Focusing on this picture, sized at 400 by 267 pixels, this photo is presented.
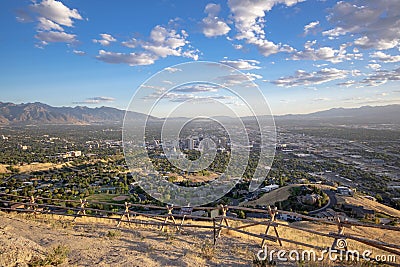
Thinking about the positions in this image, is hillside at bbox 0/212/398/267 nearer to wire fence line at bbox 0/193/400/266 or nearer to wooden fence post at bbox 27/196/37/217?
wire fence line at bbox 0/193/400/266

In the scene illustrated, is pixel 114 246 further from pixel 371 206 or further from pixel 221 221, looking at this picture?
pixel 371 206

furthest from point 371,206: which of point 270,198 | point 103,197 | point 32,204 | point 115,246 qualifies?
point 103,197

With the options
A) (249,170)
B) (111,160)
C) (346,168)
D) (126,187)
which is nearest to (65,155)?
(111,160)

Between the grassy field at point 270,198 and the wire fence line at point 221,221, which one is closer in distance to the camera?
the wire fence line at point 221,221

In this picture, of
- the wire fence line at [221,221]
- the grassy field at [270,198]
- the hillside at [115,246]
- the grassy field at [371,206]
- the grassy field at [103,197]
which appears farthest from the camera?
the grassy field at [103,197]

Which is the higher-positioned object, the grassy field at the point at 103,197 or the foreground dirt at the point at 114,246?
the foreground dirt at the point at 114,246

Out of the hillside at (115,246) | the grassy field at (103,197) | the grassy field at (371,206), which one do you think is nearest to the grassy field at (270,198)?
the grassy field at (371,206)

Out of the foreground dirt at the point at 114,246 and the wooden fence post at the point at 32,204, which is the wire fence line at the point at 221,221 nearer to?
the wooden fence post at the point at 32,204

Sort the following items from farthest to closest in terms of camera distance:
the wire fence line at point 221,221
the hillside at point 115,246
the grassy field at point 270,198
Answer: the grassy field at point 270,198 → the wire fence line at point 221,221 → the hillside at point 115,246

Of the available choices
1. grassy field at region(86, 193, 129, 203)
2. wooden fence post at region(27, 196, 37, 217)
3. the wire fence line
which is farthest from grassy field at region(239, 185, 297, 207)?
wooden fence post at region(27, 196, 37, 217)

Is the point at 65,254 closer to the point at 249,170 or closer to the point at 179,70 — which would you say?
the point at 179,70
